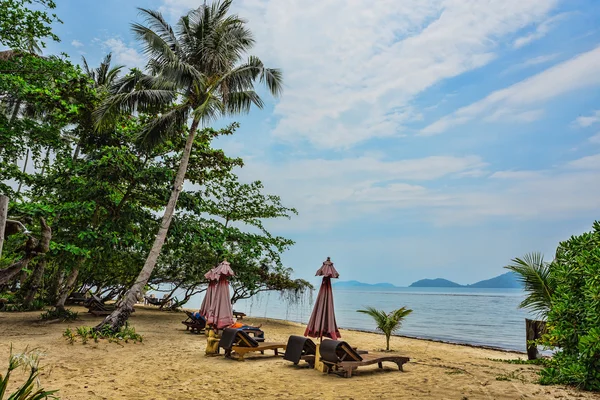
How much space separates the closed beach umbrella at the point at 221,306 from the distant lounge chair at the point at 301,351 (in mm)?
3621

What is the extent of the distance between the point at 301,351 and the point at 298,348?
0.36 ft

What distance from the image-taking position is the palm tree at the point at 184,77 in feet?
40.8

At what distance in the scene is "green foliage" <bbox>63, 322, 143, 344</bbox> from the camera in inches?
397

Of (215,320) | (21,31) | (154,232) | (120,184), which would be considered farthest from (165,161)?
(215,320)

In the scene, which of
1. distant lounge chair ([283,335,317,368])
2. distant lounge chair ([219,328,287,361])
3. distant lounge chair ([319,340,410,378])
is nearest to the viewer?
distant lounge chair ([319,340,410,378])

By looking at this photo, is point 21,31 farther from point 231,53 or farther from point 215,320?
point 215,320

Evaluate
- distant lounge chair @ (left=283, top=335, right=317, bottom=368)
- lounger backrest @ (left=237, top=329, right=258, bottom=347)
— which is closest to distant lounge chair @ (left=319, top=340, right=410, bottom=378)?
distant lounge chair @ (left=283, top=335, right=317, bottom=368)

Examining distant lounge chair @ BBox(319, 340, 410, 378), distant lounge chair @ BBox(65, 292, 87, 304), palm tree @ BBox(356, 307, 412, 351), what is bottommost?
distant lounge chair @ BBox(65, 292, 87, 304)

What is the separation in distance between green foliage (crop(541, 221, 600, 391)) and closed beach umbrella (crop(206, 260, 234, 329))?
8.37m

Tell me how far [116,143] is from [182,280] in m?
11.2

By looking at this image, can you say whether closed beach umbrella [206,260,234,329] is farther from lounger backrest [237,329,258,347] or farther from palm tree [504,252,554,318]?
palm tree [504,252,554,318]

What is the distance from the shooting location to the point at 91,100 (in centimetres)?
1441

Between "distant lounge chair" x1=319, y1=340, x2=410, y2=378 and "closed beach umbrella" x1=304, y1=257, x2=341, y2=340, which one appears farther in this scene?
"closed beach umbrella" x1=304, y1=257, x2=341, y2=340

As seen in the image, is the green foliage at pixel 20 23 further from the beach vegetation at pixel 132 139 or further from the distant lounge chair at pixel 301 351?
the distant lounge chair at pixel 301 351
